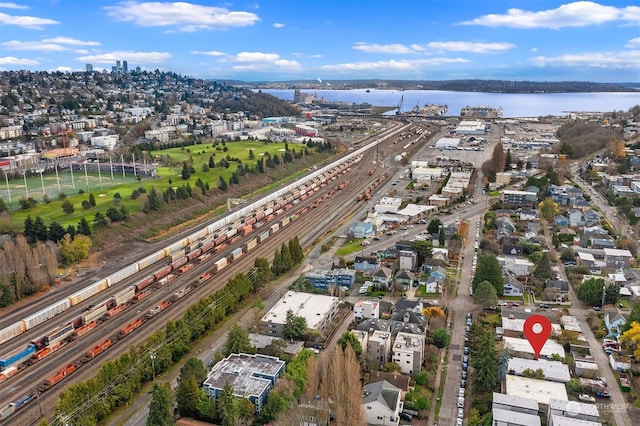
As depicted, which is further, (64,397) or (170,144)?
(170,144)

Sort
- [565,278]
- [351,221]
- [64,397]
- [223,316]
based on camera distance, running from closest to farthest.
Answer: [64,397] → [223,316] → [565,278] → [351,221]

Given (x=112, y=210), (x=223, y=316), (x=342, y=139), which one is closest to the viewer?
(x=223, y=316)

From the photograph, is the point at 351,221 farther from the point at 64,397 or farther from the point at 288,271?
the point at 64,397

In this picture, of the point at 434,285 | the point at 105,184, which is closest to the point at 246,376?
the point at 434,285

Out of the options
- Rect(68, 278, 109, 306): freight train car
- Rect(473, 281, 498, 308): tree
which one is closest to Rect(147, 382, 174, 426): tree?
Rect(68, 278, 109, 306): freight train car

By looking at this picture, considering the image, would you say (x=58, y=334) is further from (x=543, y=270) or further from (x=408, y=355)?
(x=543, y=270)

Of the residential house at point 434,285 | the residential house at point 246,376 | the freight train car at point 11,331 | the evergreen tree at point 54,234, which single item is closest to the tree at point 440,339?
the residential house at point 434,285

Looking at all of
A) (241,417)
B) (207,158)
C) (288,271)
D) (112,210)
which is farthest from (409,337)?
(207,158)
